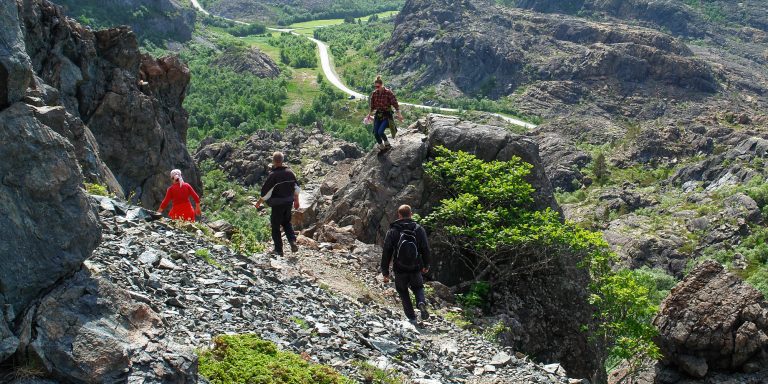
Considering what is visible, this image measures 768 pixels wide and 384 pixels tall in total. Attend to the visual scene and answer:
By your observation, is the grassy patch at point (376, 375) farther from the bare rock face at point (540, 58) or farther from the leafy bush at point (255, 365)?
the bare rock face at point (540, 58)

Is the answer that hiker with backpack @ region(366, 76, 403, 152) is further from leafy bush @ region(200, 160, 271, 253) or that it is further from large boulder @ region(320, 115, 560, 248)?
leafy bush @ region(200, 160, 271, 253)

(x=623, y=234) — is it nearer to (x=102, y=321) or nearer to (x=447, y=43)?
(x=102, y=321)

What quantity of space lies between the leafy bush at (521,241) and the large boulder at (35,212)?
12.6 meters

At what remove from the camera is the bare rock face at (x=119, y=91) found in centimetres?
3344

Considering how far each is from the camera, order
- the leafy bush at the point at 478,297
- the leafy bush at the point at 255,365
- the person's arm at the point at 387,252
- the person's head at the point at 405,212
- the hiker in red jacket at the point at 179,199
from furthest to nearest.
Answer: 1. the leafy bush at the point at 478,297
2. the hiker in red jacket at the point at 179,199
3. the person's arm at the point at 387,252
4. the person's head at the point at 405,212
5. the leafy bush at the point at 255,365

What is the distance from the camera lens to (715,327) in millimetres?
20516

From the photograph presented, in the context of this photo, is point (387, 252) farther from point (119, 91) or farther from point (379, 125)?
point (119, 91)

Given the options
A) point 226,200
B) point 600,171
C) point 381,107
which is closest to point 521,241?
point 381,107

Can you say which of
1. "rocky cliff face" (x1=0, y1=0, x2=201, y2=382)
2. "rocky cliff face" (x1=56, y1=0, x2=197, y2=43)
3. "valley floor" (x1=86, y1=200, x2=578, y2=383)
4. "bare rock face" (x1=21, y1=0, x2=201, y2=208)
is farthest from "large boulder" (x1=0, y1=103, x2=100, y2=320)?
"rocky cliff face" (x1=56, y1=0, x2=197, y2=43)

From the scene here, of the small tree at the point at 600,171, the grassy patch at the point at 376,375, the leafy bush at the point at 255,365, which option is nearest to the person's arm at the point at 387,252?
the grassy patch at the point at 376,375

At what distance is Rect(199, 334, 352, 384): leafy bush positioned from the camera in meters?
9.18

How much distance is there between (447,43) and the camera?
165 m

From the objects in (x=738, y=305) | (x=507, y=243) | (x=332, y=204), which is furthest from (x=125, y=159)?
(x=738, y=305)

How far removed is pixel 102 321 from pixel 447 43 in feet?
528
